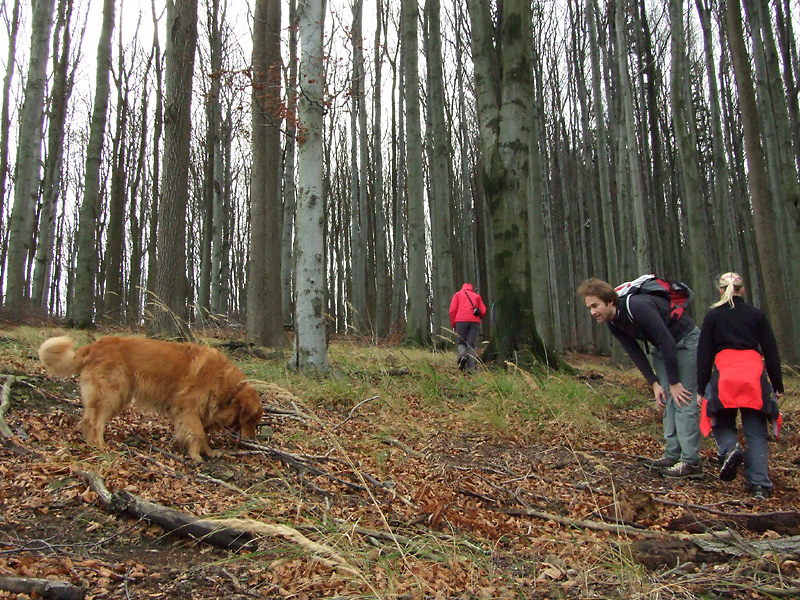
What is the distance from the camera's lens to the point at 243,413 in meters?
4.50

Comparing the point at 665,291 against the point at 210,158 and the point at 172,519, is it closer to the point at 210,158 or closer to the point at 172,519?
the point at 172,519

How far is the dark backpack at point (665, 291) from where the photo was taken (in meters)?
4.79

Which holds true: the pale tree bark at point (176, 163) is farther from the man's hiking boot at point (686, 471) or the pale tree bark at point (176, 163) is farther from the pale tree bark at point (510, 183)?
the man's hiking boot at point (686, 471)

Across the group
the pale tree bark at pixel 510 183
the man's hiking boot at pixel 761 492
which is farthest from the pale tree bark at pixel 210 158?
the man's hiking boot at pixel 761 492

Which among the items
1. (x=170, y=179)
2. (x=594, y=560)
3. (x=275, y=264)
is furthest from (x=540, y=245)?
(x=594, y=560)

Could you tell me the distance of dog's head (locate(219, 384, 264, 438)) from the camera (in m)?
4.48

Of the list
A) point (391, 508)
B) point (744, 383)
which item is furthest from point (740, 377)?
point (391, 508)

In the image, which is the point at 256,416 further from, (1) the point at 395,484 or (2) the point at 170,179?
(2) the point at 170,179

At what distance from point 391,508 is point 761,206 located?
10.1 meters

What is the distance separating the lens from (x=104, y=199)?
83.1ft

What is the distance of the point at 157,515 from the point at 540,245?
12785mm

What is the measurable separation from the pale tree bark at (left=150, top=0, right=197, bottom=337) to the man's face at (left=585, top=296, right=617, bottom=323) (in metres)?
6.80

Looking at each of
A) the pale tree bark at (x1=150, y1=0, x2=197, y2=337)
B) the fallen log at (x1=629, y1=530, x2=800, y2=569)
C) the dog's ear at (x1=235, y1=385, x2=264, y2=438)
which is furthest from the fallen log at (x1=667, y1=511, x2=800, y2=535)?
the pale tree bark at (x1=150, y1=0, x2=197, y2=337)

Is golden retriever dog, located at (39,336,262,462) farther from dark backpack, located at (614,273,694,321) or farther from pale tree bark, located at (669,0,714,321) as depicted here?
pale tree bark, located at (669,0,714,321)
